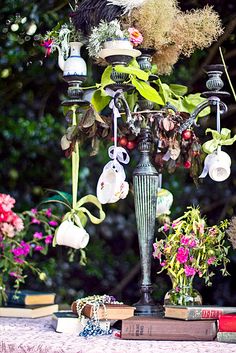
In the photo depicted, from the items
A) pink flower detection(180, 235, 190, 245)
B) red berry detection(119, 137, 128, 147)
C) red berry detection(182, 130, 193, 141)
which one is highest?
red berry detection(182, 130, 193, 141)

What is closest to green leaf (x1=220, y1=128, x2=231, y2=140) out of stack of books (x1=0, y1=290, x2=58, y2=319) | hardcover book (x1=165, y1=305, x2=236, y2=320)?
hardcover book (x1=165, y1=305, x2=236, y2=320)

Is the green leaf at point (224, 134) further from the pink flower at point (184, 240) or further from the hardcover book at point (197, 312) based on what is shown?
the hardcover book at point (197, 312)

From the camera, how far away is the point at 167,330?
1.59 m

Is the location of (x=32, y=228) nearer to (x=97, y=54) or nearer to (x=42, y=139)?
(x=42, y=139)

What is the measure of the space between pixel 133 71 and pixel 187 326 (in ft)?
1.72

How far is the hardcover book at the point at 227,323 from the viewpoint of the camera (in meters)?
1.56

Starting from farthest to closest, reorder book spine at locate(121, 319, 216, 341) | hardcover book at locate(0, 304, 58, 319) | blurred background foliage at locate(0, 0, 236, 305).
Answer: blurred background foliage at locate(0, 0, 236, 305), hardcover book at locate(0, 304, 58, 319), book spine at locate(121, 319, 216, 341)

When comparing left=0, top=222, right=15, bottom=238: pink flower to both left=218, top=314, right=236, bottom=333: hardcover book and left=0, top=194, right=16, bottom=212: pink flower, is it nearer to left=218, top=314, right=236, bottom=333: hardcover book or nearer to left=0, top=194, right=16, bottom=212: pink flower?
left=0, top=194, right=16, bottom=212: pink flower

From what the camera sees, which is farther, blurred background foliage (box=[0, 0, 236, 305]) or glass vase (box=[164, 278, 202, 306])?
blurred background foliage (box=[0, 0, 236, 305])

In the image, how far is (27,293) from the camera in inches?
86.4

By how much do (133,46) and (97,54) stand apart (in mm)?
79

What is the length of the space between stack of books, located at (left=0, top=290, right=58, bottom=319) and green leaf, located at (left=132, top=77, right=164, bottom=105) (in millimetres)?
606

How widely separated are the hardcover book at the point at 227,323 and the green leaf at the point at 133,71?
1.71 ft

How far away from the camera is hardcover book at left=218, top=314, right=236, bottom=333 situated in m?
1.56
